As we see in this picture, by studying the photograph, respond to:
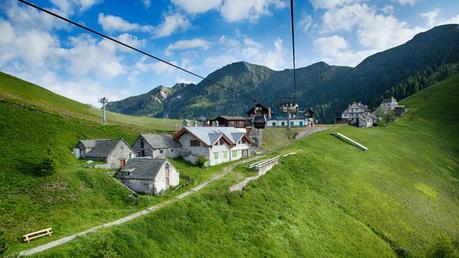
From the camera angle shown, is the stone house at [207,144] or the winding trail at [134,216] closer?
the winding trail at [134,216]

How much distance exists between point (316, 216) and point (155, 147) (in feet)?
112

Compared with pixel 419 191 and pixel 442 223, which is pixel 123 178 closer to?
pixel 442 223

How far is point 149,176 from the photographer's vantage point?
43.0 meters

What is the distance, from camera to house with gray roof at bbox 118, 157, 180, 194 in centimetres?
4278

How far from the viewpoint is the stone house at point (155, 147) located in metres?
59.8

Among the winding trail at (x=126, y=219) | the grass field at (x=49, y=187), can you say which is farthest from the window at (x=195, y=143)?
the winding trail at (x=126, y=219)

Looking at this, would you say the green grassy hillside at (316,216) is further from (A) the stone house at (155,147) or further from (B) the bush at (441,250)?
(A) the stone house at (155,147)

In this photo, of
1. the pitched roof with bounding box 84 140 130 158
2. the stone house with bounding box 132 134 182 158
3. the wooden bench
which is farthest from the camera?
the stone house with bounding box 132 134 182 158

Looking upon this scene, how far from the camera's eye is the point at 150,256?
29.0m

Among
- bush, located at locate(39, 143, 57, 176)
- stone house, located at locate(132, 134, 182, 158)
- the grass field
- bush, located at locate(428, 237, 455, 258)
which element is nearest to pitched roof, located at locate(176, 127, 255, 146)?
stone house, located at locate(132, 134, 182, 158)

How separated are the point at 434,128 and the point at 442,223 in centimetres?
9617

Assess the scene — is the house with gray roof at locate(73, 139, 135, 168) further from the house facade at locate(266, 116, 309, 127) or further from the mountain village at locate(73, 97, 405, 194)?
the house facade at locate(266, 116, 309, 127)

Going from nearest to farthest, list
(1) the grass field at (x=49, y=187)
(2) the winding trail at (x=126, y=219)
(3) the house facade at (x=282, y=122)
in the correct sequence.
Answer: (2) the winding trail at (x=126, y=219) → (1) the grass field at (x=49, y=187) → (3) the house facade at (x=282, y=122)

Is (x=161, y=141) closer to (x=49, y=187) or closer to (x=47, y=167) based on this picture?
(x=47, y=167)
